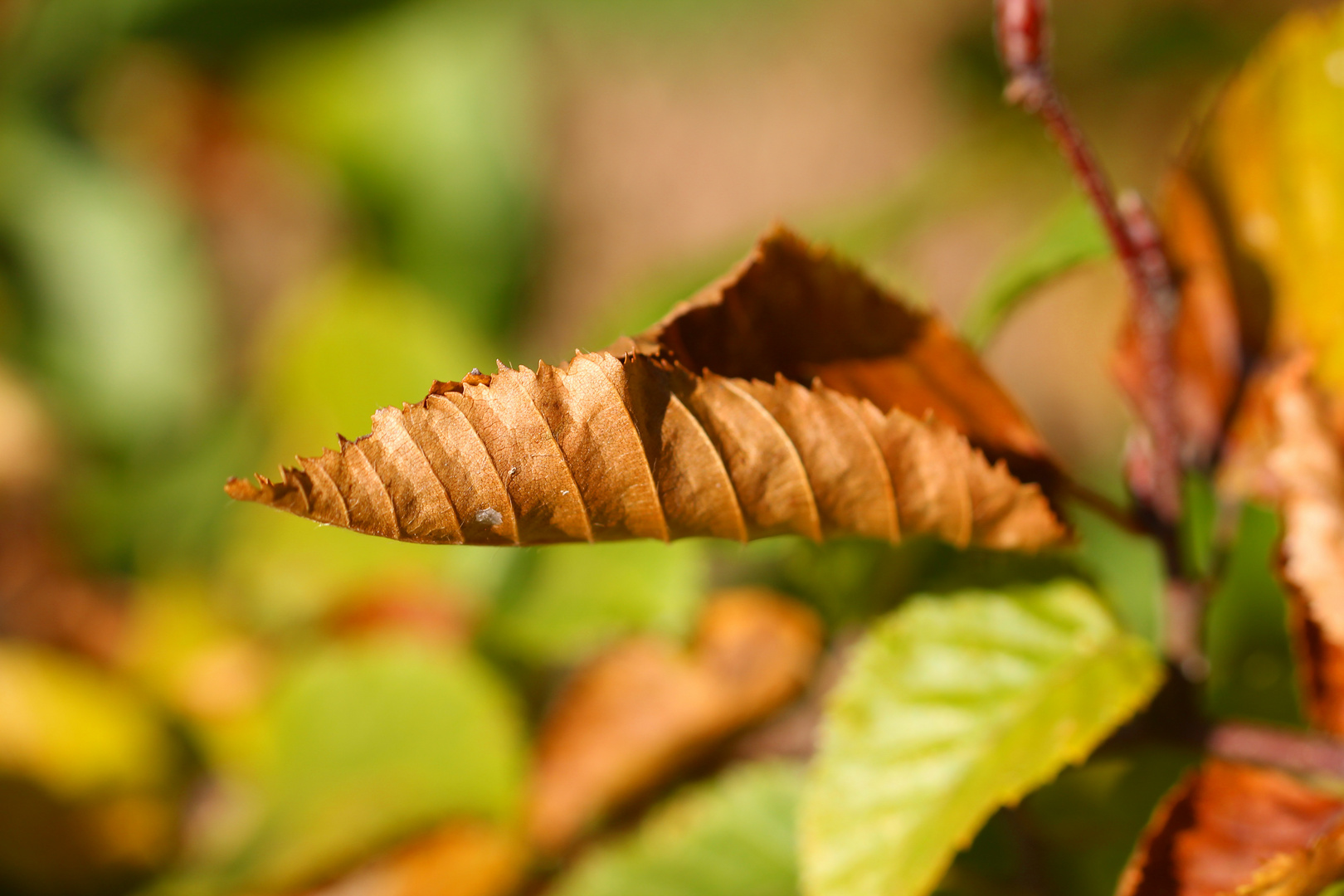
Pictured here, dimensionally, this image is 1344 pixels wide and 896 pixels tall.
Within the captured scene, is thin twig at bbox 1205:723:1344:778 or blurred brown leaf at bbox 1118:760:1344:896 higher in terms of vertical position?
thin twig at bbox 1205:723:1344:778

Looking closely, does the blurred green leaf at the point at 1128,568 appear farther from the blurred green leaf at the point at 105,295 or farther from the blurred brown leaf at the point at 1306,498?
the blurred green leaf at the point at 105,295

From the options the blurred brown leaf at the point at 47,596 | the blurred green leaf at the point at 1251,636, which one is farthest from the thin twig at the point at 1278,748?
the blurred brown leaf at the point at 47,596

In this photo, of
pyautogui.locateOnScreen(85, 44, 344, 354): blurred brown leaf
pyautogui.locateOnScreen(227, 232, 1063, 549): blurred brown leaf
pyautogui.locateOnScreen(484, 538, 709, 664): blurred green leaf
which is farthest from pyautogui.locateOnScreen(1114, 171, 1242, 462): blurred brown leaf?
pyautogui.locateOnScreen(85, 44, 344, 354): blurred brown leaf

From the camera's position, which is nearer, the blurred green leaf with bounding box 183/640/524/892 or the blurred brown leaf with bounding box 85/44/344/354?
the blurred green leaf with bounding box 183/640/524/892

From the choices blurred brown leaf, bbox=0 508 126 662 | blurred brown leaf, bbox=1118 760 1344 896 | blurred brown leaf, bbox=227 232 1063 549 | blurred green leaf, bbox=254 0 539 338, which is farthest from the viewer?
blurred green leaf, bbox=254 0 539 338

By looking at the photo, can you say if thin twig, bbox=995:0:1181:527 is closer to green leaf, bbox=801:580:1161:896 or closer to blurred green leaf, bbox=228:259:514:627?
green leaf, bbox=801:580:1161:896

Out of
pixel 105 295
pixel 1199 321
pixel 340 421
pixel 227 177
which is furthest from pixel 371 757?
pixel 227 177

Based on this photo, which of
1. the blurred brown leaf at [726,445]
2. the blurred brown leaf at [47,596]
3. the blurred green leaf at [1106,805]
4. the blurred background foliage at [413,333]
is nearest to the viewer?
the blurred brown leaf at [726,445]
